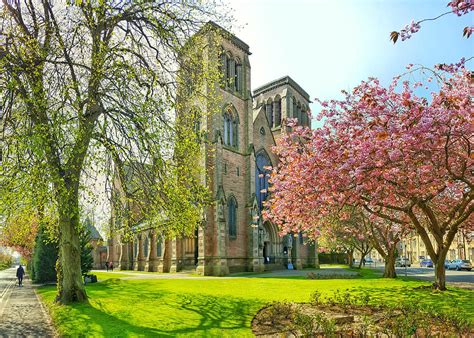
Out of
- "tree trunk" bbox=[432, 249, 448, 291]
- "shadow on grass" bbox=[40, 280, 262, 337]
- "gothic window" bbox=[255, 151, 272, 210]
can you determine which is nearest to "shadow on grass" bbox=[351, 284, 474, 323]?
"tree trunk" bbox=[432, 249, 448, 291]

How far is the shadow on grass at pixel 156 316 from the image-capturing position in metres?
10.2

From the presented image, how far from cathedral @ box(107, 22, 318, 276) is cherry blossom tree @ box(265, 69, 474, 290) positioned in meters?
12.6

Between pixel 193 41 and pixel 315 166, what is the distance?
6701mm

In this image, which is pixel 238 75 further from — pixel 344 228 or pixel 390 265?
pixel 390 265

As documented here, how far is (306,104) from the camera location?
181 ft

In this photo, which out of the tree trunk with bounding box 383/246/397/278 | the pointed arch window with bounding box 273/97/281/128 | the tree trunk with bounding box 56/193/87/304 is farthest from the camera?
the pointed arch window with bounding box 273/97/281/128

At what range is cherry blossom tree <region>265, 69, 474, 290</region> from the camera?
1167cm

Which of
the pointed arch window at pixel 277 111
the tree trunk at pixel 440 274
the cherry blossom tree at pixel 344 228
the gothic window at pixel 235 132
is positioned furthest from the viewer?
the pointed arch window at pixel 277 111

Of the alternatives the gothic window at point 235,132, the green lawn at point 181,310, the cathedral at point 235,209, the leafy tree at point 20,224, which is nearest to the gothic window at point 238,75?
the cathedral at point 235,209

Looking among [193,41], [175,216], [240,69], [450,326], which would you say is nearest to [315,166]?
[175,216]

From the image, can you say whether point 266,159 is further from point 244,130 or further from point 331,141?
point 331,141

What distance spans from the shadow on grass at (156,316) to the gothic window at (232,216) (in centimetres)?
1948

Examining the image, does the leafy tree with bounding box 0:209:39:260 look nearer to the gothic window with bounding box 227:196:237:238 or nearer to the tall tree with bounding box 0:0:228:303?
the tall tree with bounding box 0:0:228:303

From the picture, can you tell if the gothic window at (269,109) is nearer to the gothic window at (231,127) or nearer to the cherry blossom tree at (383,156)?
the gothic window at (231,127)
